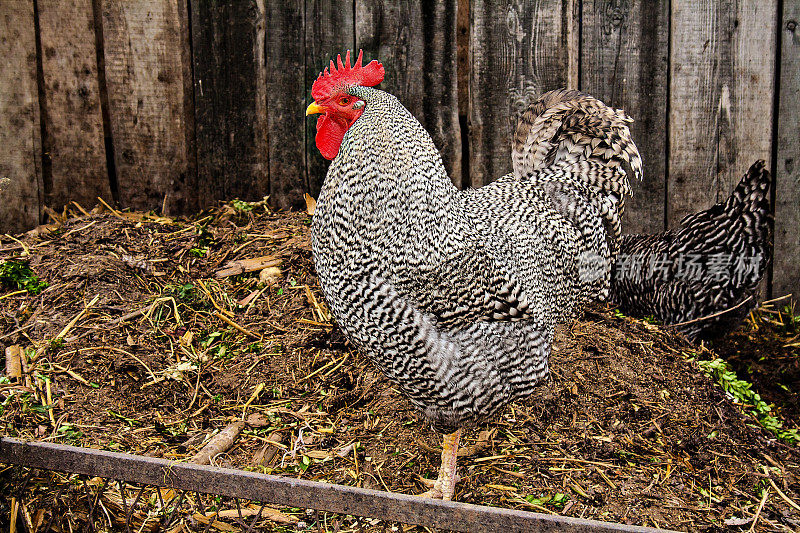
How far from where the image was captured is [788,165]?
5.08 m

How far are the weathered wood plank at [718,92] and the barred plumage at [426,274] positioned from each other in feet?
7.22

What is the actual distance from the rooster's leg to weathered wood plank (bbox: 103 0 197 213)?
324 cm

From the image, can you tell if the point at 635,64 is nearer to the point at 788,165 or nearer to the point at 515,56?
the point at 515,56

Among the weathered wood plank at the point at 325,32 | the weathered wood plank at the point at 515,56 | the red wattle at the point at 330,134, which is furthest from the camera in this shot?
the weathered wood plank at the point at 325,32

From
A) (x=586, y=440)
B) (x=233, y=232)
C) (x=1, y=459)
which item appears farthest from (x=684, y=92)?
(x=1, y=459)

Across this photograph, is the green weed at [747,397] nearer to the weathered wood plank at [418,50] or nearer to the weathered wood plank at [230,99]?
the weathered wood plank at [418,50]

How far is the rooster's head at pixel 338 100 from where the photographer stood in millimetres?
3176

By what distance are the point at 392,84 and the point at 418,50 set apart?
33cm

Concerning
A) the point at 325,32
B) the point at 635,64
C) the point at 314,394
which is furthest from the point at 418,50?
the point at 314,394

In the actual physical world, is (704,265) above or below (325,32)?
below

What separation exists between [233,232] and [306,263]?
2.58 ft

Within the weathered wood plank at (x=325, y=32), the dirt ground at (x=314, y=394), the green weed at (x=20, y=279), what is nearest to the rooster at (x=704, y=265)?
the dirt ground at (x=314, y=394)

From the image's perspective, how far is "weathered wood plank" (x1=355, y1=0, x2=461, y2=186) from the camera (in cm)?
496

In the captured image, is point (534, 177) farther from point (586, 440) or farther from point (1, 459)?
point (1, 459)
